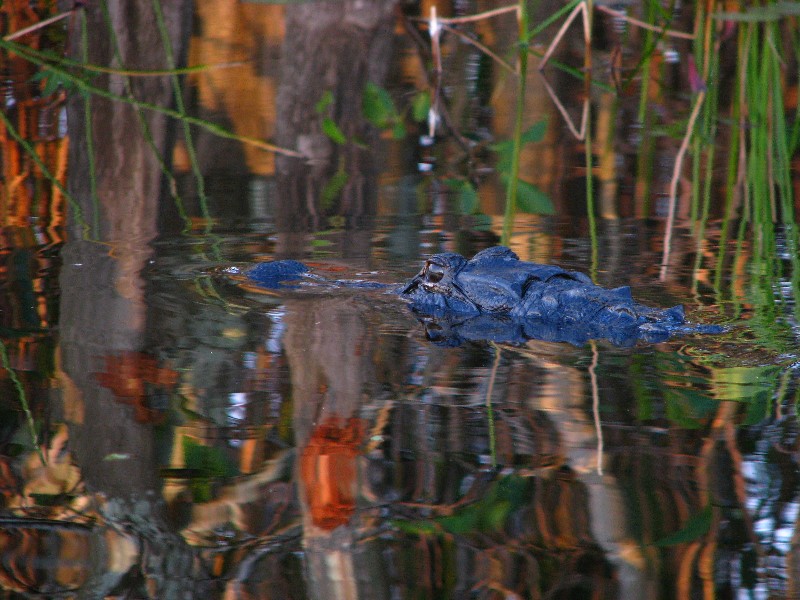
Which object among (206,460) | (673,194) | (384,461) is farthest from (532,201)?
(206,460)

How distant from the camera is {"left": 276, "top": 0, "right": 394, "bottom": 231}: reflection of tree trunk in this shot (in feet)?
17.1

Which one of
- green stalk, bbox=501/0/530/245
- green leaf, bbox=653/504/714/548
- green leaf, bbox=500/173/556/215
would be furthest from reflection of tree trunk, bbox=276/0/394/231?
green leaf, bbox=653/504/714/548

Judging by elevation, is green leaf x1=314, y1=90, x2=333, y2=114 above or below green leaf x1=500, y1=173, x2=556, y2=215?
above

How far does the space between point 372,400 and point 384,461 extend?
1.22 feet

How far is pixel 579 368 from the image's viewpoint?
3146mm

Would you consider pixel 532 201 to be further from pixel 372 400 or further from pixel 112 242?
pixel 372 400

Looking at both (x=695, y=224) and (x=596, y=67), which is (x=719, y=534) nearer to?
(x=695, y=224)

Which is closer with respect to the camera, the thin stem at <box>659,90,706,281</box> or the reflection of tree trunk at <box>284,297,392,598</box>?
the reflection of tree trunk at <box>284,297,392,598</box>

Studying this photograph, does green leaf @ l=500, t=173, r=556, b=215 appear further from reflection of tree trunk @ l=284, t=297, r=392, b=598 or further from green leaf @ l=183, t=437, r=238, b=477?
green leaf @ l=183, t=437, r=238, b=477

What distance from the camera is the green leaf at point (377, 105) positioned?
242 inches

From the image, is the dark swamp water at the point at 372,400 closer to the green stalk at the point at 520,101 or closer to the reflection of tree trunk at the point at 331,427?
the reflection of tree trunk at the point at 331,427

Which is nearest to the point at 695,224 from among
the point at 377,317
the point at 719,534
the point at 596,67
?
the point at 377,317

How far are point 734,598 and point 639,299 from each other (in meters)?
1.74

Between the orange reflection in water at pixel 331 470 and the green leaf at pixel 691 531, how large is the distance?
2.11 feet
